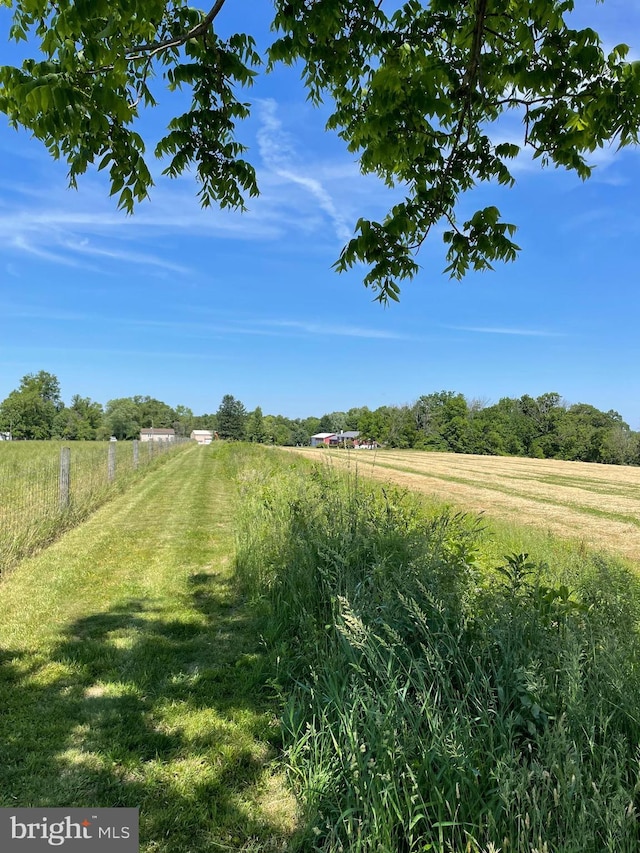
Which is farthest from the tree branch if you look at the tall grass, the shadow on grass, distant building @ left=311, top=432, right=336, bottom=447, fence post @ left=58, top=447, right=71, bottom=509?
fence post @ left=58, top=447, right=71, bottom=509

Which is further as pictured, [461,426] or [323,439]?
[461,426]

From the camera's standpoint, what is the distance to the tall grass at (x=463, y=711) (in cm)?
182

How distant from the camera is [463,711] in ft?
7.77

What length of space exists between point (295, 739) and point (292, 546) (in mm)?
2344

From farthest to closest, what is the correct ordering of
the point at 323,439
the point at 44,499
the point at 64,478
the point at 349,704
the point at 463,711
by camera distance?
the point at 64,478
the point at 44,499
the point at 323,439
the point at 349,704
the point at 463,711

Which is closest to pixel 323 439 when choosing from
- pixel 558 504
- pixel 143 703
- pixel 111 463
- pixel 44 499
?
pixel 44 499

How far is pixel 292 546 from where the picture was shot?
16.4 ft

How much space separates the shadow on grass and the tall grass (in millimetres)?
247

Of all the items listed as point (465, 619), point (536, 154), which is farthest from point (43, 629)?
point (536, 154)

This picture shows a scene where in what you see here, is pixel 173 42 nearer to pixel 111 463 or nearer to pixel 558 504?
pixel 111 463

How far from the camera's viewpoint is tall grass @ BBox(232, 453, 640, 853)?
182 centimetres

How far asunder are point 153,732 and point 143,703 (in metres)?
0.37

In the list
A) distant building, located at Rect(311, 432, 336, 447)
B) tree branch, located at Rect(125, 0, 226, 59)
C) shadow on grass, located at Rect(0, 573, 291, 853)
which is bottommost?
shadow on grass, located at Rect(0, 573, 291, 853)

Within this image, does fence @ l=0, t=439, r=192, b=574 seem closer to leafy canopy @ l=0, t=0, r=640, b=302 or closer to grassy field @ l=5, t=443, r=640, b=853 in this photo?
grassy field @ l=5, t=443, r=640, b=853
